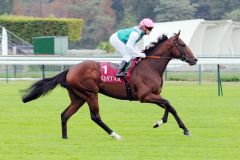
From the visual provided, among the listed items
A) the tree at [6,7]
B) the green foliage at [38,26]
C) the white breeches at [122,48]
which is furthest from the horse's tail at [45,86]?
the tree at [6,7]

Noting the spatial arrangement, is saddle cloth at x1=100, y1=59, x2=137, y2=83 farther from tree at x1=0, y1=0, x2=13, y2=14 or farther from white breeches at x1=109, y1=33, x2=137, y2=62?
tree at x1=0, y1=0, x2=13, y2=14

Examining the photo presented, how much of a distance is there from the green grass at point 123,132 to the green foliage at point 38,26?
2805 cm

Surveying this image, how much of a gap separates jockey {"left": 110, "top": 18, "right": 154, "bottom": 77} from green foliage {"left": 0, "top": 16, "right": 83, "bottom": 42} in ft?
118

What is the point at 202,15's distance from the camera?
66250 millimetres

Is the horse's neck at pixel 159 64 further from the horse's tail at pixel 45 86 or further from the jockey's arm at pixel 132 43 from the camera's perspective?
the horse's tail at pixel 45 86

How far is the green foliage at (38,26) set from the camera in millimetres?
49938

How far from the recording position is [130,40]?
547 inches

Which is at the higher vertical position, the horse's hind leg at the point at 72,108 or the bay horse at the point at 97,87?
the bay horse at the point at 97,87

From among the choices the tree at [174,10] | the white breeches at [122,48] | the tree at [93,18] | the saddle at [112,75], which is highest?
the white breeches at [122,48]

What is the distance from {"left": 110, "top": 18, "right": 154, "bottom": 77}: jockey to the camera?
1388 centimetres

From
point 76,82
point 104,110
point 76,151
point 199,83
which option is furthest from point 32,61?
point 76,151

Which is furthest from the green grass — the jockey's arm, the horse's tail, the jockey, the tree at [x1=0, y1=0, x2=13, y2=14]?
the tree at [x1=0, y1=0, x2=13, y2=14]

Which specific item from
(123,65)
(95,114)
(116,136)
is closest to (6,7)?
(123,65)

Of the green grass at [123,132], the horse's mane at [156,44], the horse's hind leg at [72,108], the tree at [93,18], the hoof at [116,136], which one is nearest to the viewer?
the green grass at [123,132]
